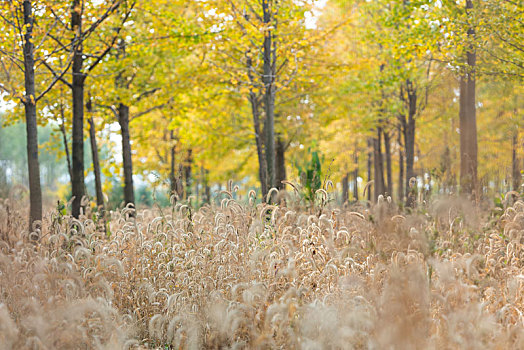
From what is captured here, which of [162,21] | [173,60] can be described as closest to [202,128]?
[173,60]

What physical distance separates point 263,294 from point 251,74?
775 centimetres

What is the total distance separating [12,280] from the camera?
452 centimetres

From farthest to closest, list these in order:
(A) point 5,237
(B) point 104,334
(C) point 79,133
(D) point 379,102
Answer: (D) point 379,102, (C) point 79,133, (A) point 5,237, (B) point 104,334

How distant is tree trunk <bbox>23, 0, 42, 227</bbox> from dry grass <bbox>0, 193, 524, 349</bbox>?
4.62 ft

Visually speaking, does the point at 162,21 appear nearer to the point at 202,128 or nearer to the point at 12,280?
the point at 202,128

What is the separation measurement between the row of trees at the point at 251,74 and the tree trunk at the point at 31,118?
22mm

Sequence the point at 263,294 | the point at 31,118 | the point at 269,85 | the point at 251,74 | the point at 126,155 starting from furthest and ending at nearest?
the point at 126,155 → the point at 251,74 → the point at 269,85 → the point at 31,118 → the point at 263,294

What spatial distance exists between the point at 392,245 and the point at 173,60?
355 inches

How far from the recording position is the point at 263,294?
3.90 meters

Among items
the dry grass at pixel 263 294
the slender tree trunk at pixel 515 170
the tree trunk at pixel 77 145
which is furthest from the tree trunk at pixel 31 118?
the slender tree trunk at pixel 515 170

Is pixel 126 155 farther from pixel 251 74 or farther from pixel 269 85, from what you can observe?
pixel 269 85

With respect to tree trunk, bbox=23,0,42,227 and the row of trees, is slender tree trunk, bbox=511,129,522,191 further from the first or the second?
tree trunk, bbox=23,0,42,227

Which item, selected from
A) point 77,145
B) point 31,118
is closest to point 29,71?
point 31,118

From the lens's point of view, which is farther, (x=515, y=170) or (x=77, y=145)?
(x=515, y=170)
